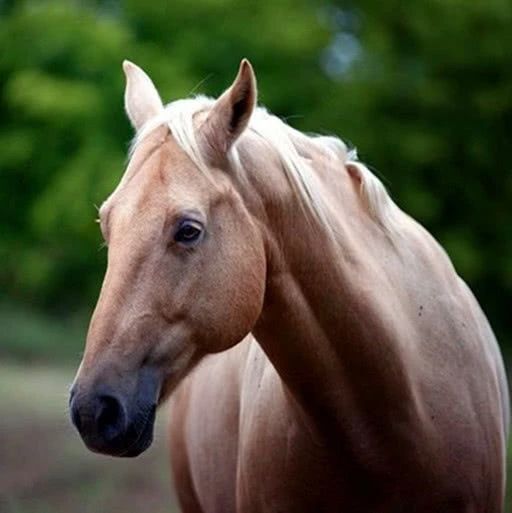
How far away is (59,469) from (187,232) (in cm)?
604

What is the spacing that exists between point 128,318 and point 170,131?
57cm

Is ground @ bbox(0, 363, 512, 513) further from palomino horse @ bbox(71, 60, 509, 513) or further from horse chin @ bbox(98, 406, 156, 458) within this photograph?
horse chin @ bbox(98, 406, 156, 458)

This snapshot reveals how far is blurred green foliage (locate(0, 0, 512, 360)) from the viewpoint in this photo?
40.5 ft

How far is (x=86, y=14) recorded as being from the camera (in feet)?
45.0

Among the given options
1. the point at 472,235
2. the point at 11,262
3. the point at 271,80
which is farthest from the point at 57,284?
the point at 472,235

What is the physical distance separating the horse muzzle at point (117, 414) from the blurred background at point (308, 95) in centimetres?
700

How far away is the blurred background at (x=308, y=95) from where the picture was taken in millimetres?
12297

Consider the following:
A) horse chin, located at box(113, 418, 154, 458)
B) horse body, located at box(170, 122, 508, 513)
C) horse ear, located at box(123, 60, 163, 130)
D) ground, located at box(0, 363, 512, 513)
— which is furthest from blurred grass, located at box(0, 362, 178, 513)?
horse chin, located at box(113, 418, 154, 458)

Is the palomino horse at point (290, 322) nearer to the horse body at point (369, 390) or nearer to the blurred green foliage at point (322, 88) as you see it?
the horse body at point (369, 390)

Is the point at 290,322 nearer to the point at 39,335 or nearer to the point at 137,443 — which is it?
the point at 137,443

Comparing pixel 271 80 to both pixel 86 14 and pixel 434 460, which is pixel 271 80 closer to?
pixel 86 14

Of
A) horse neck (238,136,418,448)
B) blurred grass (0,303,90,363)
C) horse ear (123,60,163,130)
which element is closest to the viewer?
horse neck (238,136,418,448)

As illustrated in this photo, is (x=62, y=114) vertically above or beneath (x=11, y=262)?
above

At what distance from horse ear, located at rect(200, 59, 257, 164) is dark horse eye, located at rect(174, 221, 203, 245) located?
23 centimetres
